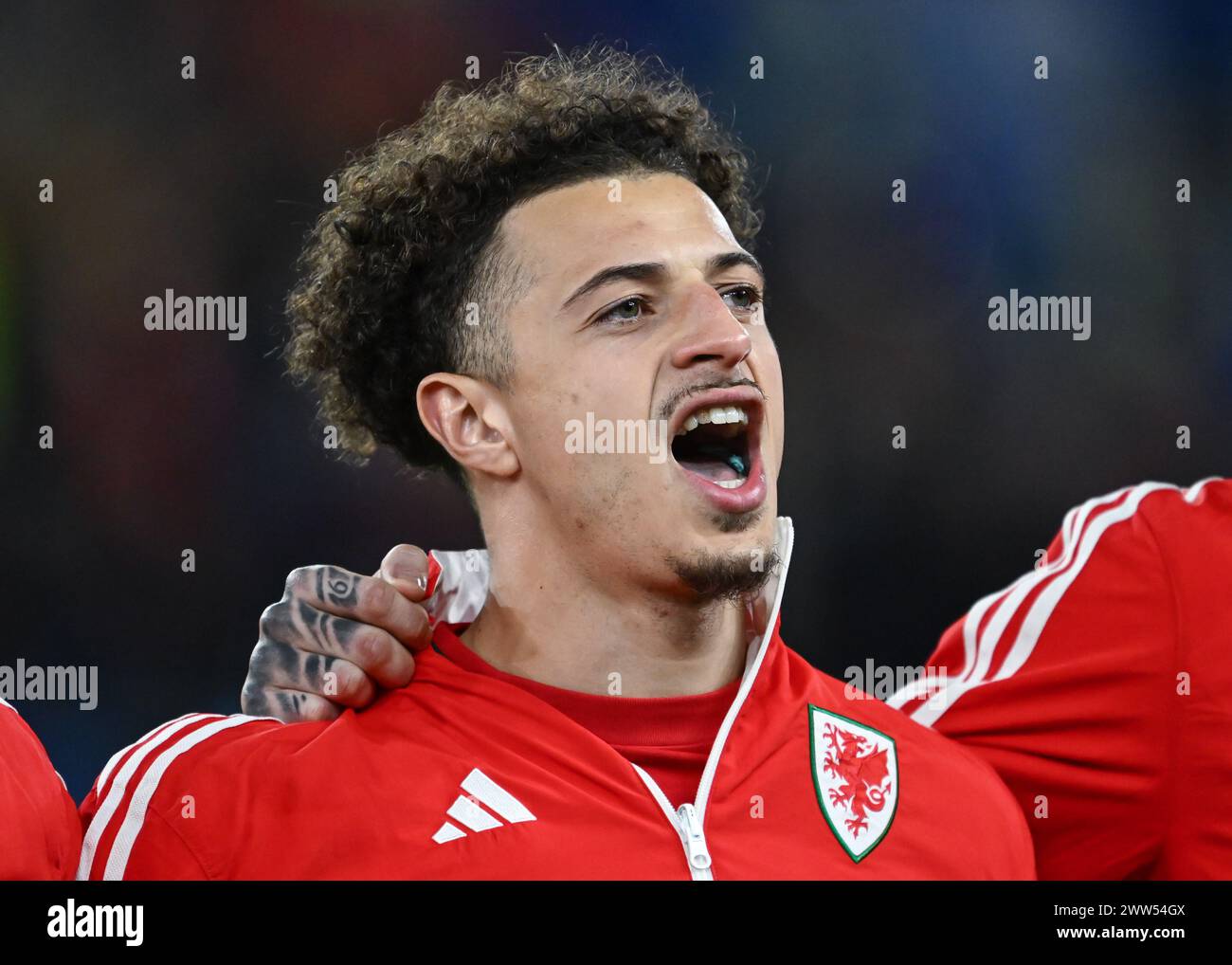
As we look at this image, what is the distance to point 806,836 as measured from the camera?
5.31 feet

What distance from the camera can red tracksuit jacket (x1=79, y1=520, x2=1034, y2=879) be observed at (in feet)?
5.03

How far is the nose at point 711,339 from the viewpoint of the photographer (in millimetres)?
1692

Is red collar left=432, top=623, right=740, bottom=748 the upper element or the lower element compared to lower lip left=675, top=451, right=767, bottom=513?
lower

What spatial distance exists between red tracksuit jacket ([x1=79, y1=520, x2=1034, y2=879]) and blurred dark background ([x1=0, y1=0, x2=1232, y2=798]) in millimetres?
1382

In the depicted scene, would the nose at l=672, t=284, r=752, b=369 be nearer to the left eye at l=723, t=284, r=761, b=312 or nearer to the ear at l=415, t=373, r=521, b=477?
the left eye at l=723, t=284, r=761, b=312

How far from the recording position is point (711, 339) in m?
1.70

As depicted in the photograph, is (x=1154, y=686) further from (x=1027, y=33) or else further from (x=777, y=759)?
(x=1027, y=33)

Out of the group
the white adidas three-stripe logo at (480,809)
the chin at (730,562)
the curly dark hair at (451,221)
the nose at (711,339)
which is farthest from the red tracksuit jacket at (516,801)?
the curly dark hair at (451,221)

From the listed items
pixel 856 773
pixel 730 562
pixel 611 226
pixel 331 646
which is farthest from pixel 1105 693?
pixel 331 646

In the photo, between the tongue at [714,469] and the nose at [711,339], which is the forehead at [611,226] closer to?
the nose at [711,339]

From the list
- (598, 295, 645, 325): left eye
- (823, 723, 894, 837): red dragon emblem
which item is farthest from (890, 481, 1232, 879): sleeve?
(598, 295, 645, 325): left eye

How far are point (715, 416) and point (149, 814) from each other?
82 centimetres

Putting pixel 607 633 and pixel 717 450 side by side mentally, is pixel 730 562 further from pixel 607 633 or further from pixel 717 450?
pixel 717 450

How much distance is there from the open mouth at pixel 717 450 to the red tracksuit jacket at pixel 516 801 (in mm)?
225
